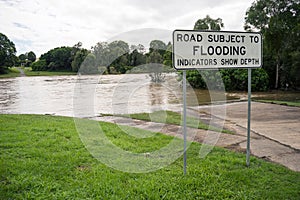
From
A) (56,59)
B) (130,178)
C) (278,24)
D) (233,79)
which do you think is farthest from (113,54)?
(56,59)

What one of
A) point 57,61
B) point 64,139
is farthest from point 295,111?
point 57,61

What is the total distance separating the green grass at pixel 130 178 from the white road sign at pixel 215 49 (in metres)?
1.43

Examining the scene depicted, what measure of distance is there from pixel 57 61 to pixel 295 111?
A: 1605 inches

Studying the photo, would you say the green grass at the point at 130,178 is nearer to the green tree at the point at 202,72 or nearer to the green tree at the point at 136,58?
the green tree at the point at 136,58

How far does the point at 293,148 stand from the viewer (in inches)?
183

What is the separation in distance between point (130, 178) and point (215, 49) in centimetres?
201

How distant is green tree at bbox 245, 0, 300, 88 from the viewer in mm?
17578

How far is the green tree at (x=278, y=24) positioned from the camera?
1758 cm

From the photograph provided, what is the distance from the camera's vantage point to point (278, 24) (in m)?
17.7

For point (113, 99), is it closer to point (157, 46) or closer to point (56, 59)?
point (157, 46)

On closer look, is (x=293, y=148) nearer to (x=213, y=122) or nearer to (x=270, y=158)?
(x=270, y=158)

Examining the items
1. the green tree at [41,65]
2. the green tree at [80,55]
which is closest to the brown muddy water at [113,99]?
the green tree at [80,55]

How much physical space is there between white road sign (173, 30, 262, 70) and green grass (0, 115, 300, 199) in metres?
1.43

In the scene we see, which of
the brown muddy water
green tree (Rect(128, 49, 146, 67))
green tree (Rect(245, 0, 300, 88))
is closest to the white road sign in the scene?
green tree (Rect(128, 49, 146, 67))
